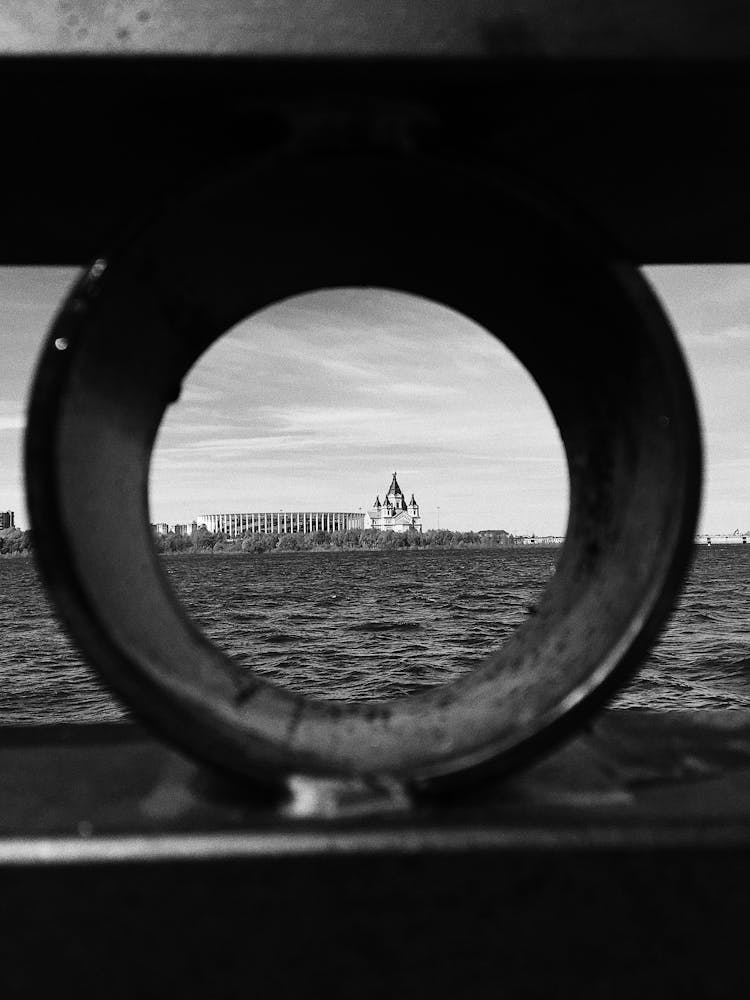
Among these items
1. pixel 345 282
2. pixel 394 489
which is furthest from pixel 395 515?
pixel 345 282

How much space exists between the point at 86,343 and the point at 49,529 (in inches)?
12.4

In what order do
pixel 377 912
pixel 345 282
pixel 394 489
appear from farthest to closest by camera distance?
pixel 394 489 → pixel 345 282 → pixel 377 912

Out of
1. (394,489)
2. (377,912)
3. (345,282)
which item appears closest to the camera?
(377,912)

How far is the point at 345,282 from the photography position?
222cm

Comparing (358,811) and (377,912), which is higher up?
(358,811)

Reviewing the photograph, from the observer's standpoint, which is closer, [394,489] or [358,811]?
[358,811]

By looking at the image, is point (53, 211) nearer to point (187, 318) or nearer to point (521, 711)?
point (187, 318)

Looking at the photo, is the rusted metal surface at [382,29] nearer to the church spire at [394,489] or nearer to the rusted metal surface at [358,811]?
the rusted metal surface at [358,811]

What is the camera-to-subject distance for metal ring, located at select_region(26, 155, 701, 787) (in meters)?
1.48

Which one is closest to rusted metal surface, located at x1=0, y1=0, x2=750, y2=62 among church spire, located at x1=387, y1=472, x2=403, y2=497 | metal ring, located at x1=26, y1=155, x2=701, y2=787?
metal ring, located at x1=26, y1=155, x2=701, y2=787

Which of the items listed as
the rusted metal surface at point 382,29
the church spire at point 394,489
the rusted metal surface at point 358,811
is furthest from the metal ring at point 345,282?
the church spire at point 394,489

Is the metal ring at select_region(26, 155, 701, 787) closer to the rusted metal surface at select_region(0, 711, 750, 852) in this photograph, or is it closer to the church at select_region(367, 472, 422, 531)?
the rusted metal surface at select_region(0, 711, 750, 852)

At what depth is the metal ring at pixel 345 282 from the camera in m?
1.48

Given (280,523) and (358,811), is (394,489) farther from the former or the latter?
(358,811)
